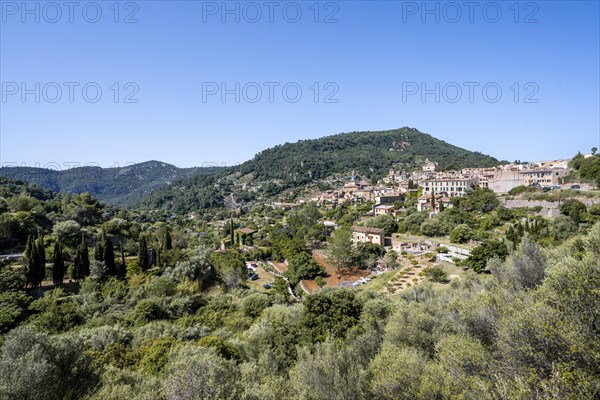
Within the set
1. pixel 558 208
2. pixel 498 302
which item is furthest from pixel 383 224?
pixel 498 302

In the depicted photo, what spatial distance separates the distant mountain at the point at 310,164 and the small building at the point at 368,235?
68.0 meters

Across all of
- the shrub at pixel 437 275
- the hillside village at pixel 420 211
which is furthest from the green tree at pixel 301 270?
the shrub at pixel 437 275

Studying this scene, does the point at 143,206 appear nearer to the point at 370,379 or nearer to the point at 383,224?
the point at 383,224

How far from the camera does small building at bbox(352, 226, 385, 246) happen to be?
4156cm

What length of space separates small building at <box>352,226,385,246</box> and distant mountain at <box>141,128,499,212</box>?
68.0m

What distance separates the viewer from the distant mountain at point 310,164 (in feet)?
389

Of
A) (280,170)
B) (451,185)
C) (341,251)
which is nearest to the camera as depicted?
(341,251)

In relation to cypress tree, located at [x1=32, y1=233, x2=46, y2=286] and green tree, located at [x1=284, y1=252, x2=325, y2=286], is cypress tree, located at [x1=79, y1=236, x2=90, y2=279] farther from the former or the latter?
green tree, located at [x1=284, y1=252, x2=325, y2=286]

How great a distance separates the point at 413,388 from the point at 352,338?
7.02m

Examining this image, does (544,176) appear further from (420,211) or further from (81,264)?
(81,264)

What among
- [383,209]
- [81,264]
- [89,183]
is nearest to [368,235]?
[383,209]

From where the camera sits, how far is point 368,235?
42.4 metres

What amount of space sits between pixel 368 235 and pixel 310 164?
98.8m

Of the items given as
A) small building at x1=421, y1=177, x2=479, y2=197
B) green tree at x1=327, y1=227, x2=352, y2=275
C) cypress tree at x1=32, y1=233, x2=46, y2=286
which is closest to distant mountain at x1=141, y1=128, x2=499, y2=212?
small building at x1=421, y1=177, x2=479, y2=197
